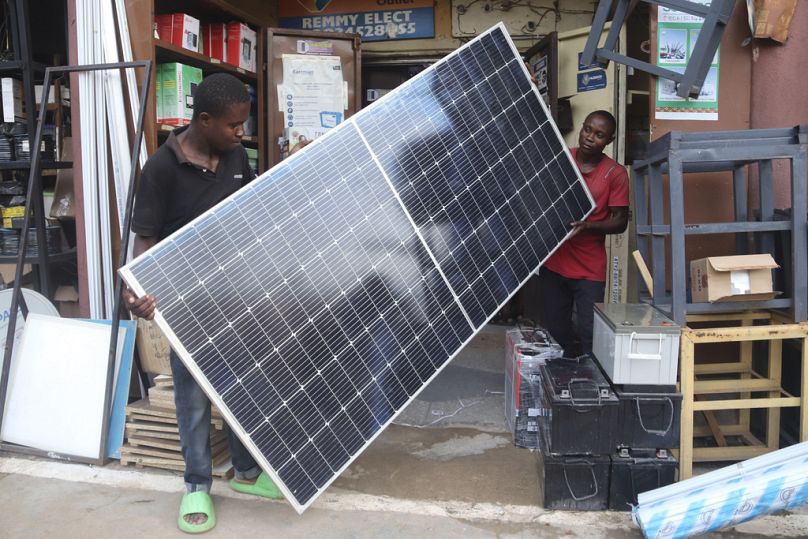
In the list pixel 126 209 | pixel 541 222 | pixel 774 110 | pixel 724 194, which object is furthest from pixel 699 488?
pixel 126 209

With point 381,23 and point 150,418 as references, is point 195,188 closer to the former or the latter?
point 150,418

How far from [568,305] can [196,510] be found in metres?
2.79

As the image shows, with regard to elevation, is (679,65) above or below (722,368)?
above

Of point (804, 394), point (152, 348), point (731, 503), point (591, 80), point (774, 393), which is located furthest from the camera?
point (591, 80)

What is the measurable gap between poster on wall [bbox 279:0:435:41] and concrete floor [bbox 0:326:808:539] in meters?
4.15

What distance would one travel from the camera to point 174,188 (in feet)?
10.2

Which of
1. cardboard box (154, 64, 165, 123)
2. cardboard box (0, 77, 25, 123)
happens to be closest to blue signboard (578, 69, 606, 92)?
cardboard box (154, 64, 165, 123)

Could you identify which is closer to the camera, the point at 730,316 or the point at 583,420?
the point at 583,420

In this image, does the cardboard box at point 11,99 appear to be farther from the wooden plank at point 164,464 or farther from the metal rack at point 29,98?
the wooden plank at point 164,464

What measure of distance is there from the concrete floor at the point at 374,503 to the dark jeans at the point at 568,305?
837mm

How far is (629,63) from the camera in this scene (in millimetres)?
3973

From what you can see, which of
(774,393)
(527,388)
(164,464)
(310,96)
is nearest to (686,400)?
(774,393)

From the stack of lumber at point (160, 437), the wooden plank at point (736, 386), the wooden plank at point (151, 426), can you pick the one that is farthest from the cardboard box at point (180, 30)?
the wooden plank at point (736, 386)

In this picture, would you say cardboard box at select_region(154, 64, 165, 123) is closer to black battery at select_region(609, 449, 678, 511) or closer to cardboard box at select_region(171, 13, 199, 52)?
cardboard box at select_region(171, 13, 199, 52)
